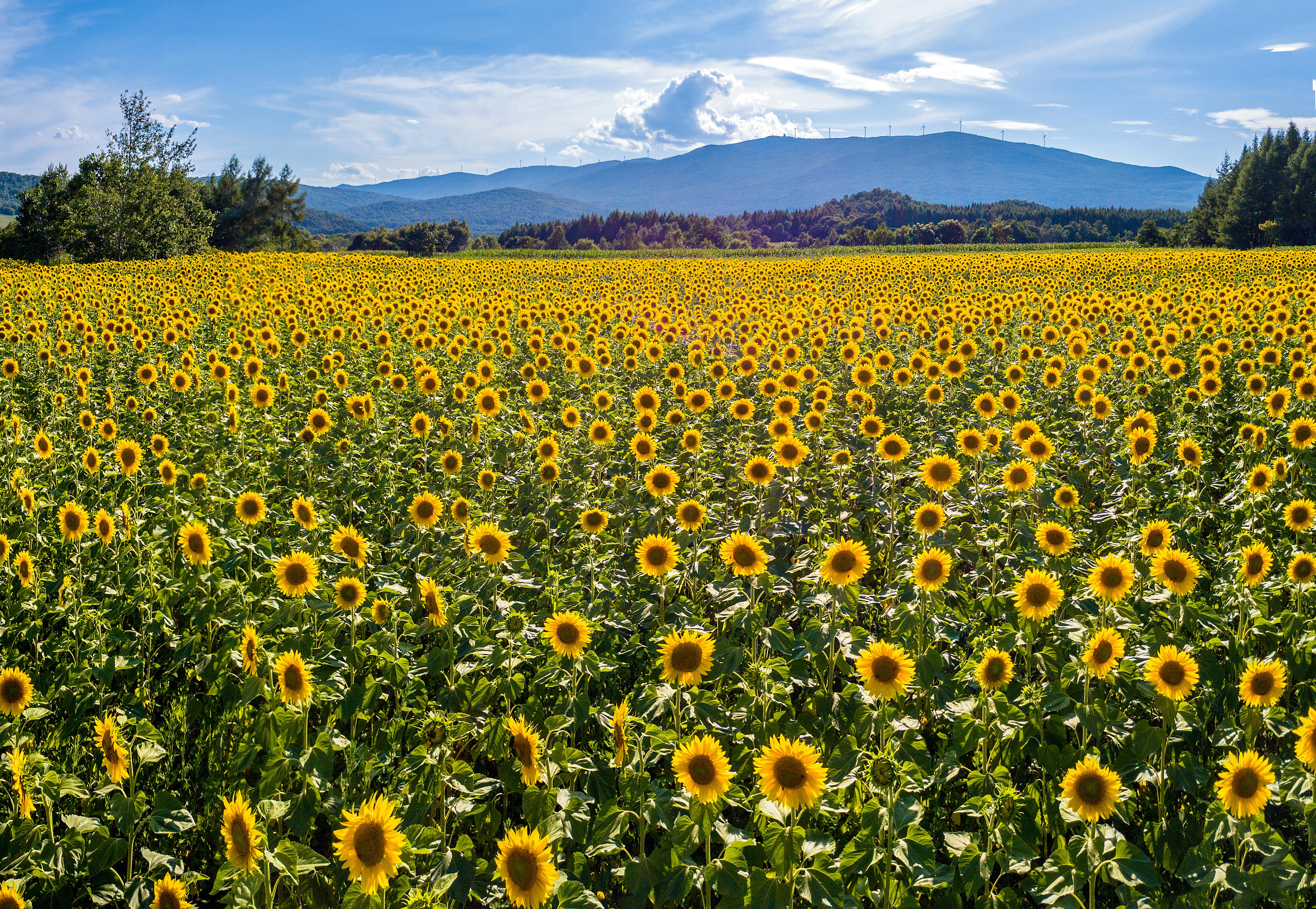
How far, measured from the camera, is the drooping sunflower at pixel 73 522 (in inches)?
174

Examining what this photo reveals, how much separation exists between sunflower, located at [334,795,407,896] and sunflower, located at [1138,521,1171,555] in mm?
4205

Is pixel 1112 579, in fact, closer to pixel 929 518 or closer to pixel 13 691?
pixel 929 518

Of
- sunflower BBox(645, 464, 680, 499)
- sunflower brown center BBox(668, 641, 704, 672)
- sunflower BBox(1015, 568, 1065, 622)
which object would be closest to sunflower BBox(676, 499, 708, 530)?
sunflower BBox(645, 464, 680, 499)

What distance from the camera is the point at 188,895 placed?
313cm

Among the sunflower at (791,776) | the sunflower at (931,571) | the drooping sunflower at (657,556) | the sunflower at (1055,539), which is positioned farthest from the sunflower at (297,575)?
the sunflower at (1055,539)

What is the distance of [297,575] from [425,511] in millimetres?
1101

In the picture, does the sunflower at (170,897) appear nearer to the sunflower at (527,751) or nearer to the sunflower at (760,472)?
the sunflower at (527,751)

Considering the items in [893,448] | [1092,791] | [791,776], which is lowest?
[1092,791]

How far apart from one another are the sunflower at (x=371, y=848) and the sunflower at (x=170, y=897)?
19.6 inches

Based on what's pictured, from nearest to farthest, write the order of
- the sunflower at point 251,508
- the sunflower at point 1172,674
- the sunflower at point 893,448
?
the sunflower at point 1172,674
the sunflower at point 251,508
the sunflower at point 893,448

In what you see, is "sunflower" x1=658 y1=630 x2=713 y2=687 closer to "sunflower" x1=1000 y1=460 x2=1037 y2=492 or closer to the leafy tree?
"sunflower" x1=1000 y1=460 x2=1037 y2=492

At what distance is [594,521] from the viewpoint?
4.93 meters

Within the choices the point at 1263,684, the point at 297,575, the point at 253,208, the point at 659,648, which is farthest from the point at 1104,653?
the point at 253,208

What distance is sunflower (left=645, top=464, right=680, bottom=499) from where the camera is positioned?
5.34m
